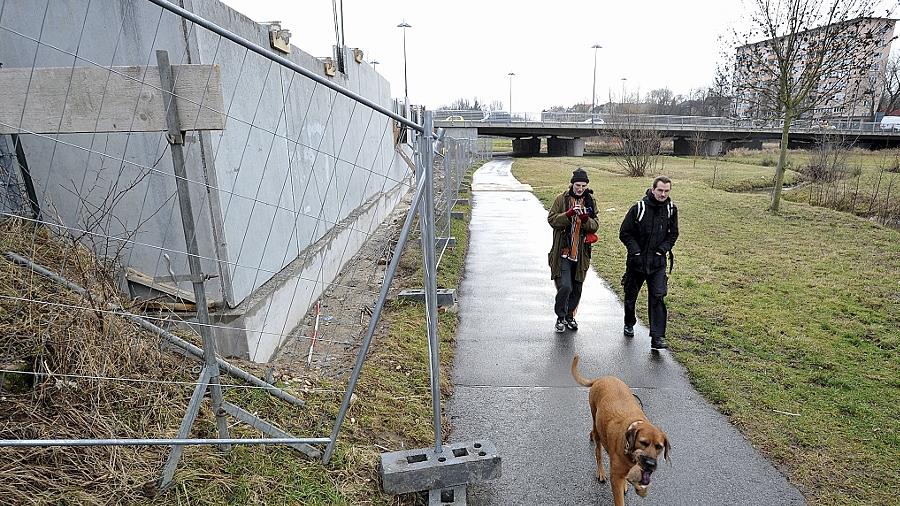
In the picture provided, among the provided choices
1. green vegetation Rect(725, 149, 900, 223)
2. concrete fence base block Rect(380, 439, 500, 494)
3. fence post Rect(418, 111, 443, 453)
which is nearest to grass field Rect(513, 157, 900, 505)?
green vegetation Rect(725, 149, 900, 223)

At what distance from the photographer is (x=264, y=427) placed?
2988 millimetres

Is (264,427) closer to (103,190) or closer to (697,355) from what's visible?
(103,190)

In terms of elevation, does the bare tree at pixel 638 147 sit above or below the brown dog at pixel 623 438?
above

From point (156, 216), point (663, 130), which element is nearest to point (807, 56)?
point (156, 216)

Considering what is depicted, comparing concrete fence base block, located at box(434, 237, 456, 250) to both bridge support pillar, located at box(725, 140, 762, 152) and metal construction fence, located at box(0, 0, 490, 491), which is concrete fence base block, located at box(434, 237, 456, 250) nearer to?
metal construction fence, located at box(0, 0, 490, 491)

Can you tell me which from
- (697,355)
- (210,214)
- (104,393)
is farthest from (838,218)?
(104,393)

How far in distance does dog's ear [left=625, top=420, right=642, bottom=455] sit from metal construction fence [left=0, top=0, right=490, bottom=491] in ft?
3.40

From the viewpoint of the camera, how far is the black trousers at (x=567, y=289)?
17.9ft

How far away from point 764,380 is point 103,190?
578 centimetres

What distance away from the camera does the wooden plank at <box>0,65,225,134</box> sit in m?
2.24

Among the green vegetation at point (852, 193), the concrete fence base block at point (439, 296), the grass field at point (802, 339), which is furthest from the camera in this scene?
the green vegetation at point (852, 193)

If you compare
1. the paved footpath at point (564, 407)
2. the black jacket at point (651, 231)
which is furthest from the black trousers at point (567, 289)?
the black jacket at point (651, 231)

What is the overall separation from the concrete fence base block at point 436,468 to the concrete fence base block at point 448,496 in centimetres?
2

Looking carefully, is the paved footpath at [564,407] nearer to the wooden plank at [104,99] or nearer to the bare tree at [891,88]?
the wooden plank at [104,99]
